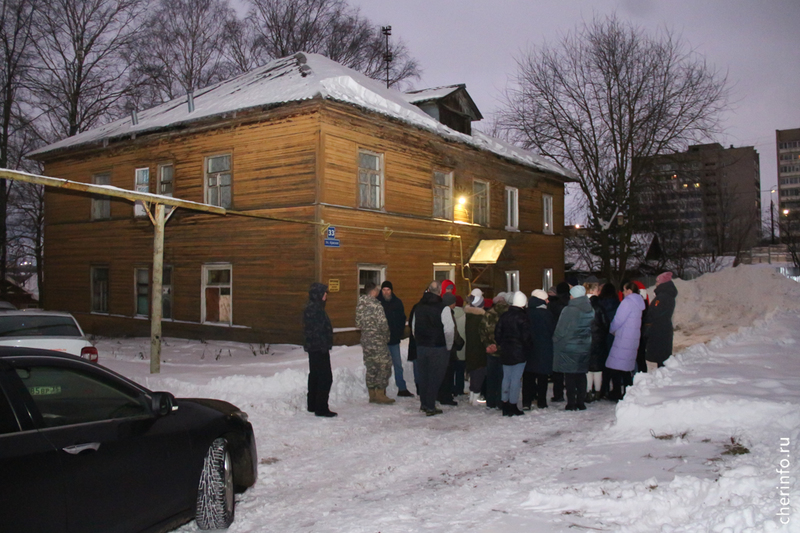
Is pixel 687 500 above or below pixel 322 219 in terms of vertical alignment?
below

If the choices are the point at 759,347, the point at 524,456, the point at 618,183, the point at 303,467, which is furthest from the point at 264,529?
the point at 618,183

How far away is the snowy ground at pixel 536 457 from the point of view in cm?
442

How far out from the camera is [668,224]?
50.4 m

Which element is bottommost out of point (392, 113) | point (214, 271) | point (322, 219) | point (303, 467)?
point (303, 467)

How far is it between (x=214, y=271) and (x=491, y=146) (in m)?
11.6

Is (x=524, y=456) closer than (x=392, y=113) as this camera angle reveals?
Yes

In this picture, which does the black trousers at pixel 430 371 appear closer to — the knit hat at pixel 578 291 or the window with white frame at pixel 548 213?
the knit hat at pixel 578 291

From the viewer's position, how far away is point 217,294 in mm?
17734

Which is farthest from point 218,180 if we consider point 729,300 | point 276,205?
point 729,300

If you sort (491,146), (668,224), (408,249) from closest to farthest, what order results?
(408,249)
(491,146)
(668,224)

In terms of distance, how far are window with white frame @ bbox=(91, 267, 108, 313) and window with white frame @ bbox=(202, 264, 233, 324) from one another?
5.46 m

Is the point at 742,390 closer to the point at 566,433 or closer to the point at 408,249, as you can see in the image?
the point at 566,433

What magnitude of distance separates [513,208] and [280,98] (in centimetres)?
1236

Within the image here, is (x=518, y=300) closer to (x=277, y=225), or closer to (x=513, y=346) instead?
(x=513, y=346)
